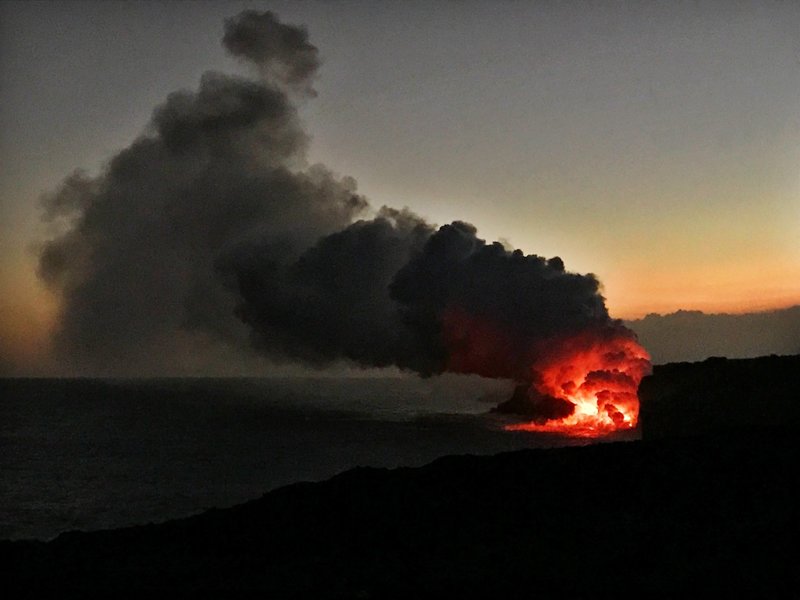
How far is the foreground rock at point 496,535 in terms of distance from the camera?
16562 millimetres

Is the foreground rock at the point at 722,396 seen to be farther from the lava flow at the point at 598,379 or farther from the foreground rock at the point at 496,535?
the lava flow at the point at 598,379

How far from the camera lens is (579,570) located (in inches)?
675

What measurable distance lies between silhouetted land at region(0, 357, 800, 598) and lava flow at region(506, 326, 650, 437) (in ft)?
268

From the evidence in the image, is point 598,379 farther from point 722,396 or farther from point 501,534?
point 501,534

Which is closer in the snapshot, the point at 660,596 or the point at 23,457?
the point at 660,596

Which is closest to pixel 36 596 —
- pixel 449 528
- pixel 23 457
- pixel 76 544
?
pixel 76 544

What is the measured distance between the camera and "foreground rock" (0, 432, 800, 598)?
16.6 meters

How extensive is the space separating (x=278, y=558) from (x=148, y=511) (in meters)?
38.7

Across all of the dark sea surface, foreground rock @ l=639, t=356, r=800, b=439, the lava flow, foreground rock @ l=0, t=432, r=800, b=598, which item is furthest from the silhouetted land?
the lava flow

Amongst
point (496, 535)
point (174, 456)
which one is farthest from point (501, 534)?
point (174, 456)

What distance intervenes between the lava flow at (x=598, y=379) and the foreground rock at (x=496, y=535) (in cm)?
8196

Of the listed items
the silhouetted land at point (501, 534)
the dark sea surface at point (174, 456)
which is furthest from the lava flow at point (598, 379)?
the silhouetted land at point (501, 534)

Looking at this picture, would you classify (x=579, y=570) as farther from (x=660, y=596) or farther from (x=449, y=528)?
(x=449, y=528)

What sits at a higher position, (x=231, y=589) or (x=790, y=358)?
(x=790, y=358)
